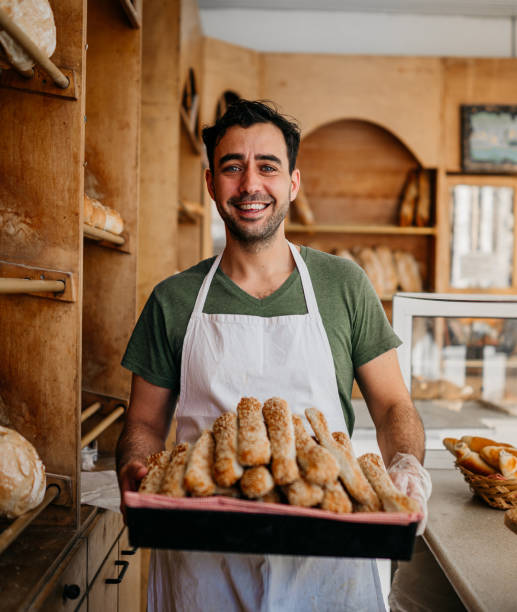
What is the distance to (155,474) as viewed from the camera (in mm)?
979

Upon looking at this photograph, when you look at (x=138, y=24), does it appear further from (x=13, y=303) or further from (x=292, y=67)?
(x=292, y=67)

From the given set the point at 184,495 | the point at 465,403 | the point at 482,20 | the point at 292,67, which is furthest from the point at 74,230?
the point at 482,20

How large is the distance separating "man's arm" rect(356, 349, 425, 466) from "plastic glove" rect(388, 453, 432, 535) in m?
0.15

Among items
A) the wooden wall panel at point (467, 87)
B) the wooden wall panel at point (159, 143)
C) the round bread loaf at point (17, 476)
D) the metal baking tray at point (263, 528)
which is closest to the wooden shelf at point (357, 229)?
the wooden wall panel at point (467, 87)

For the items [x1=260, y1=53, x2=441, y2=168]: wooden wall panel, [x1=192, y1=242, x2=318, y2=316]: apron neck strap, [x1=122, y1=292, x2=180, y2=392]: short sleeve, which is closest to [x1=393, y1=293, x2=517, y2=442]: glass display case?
[x1=192, y1=242, x2=318, y2=316]: apron neck strap

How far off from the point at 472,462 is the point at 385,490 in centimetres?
67

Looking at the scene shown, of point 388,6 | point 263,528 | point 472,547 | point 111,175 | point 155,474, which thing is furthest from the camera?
point 388,6

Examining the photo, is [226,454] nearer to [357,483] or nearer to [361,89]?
[357,483]

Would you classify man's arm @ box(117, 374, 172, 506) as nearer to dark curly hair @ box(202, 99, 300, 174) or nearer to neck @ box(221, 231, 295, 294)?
neck @ box(221, 231, 295, 294)

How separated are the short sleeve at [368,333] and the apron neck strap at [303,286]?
0.40ft

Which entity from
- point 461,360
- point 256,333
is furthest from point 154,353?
point 461,360

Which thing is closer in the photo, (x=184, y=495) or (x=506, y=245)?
(x=184, y=495)

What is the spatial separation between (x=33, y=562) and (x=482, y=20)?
4349 millimetres

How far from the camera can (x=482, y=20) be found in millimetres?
4062
